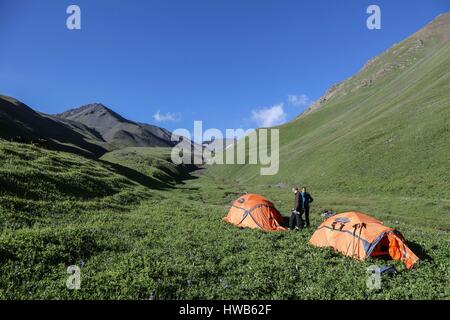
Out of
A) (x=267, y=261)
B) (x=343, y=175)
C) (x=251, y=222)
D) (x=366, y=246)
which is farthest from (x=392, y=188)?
(x=267, y=261)

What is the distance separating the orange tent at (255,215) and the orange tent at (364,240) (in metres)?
5.31

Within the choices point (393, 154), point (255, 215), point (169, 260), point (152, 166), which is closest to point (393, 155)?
point (393, 154)

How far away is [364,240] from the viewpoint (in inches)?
666

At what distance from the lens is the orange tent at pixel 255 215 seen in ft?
78.4

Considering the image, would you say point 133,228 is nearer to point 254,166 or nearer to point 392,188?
point 392,188

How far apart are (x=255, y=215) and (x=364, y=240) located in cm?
875

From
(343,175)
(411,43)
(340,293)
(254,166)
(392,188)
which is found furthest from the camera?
(411,43)

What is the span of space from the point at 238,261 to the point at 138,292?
5.40 meters

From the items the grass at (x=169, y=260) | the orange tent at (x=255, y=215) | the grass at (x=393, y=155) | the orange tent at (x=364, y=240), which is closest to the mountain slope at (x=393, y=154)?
the grass at (x=393, y=155)

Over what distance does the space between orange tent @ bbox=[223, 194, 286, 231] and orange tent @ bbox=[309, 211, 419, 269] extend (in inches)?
209

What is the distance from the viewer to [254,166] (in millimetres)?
94688

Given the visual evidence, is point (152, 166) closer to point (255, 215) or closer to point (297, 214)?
point (255, 215)
